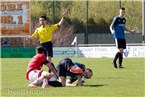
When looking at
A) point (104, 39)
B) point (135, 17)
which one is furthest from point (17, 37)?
point (135, 17)

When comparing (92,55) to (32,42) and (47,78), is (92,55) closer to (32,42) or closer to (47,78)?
(32,42)

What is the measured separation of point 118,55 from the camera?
21.6m

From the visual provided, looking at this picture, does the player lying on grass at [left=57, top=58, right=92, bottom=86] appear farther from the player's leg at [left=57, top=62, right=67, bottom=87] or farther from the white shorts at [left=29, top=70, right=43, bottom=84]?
the white shorts at [left=29, top=70, right=43, bottom=84]

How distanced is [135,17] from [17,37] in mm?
21068

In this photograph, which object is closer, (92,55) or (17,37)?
(92,55)

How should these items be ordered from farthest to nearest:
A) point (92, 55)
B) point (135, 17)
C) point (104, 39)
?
point (135, 17)
point (104, 39)
point (92, 55)

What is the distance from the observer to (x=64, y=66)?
556 inches

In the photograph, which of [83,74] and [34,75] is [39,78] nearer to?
[34,75]

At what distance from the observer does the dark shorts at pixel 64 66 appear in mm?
13985

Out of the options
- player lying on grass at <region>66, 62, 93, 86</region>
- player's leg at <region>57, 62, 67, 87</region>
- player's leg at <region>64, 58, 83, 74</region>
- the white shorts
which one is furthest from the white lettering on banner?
the white shorts

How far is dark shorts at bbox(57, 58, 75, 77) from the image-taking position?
13985 mm

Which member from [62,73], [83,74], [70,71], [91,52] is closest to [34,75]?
[62,73]

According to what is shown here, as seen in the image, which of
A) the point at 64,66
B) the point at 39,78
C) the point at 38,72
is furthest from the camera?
the point at 64,66

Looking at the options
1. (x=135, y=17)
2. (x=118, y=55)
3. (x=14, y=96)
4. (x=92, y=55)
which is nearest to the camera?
(x=14, y=96)
